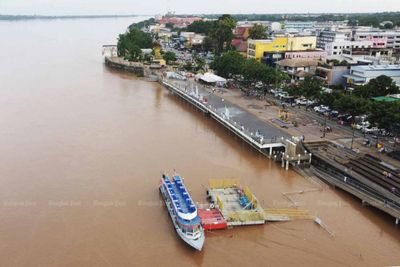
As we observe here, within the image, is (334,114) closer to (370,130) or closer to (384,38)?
(370,130)

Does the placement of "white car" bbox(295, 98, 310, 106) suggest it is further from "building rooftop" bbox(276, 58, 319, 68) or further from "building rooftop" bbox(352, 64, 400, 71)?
"building rooftop" bbox(276, 58, 319, 68)

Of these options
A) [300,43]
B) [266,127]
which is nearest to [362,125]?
[266,127]

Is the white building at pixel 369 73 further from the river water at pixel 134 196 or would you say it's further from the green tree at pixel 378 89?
the river water at pixel 134 196

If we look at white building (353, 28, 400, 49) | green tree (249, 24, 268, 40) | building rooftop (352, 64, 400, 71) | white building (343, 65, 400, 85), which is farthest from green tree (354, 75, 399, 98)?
green tree (249, 24, 268, 40)

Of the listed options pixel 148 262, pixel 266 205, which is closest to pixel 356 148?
pixel 266 205

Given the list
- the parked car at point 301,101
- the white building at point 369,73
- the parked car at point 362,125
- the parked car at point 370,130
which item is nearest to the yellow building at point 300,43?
the white building at point 369,73

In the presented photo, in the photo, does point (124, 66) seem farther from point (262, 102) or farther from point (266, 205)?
point (266, 205)

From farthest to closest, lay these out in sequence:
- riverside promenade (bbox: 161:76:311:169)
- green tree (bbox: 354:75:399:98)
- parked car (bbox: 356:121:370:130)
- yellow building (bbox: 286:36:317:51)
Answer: yellow building (bbox: 286:36:317:51)
green tree (bbox: 354:75:399:98)
parked car (bbox: 356:121:370:130)
riverside promenade (bbox: 161:76:311:169)
